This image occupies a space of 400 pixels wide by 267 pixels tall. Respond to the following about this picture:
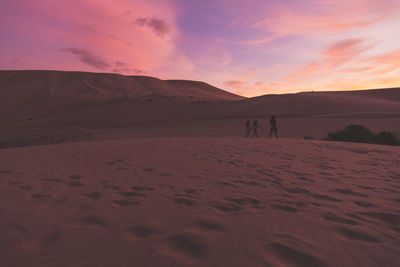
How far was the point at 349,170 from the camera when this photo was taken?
5172 millimetres

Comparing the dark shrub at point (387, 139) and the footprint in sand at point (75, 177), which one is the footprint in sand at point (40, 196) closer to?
the footprint in sand at point (75, 177)

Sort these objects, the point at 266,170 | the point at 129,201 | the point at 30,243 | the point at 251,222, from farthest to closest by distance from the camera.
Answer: the point at 266,170, the point at 129,201, the point at 251,222, the point at 30,243

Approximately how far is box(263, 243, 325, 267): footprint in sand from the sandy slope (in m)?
0.01

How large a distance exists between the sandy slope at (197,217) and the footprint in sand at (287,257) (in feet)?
0.03

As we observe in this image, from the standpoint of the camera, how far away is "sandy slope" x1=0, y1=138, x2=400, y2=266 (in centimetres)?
188

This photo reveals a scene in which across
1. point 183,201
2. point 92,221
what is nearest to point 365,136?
point 183,201

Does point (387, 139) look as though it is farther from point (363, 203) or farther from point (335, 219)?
point (335, 219)

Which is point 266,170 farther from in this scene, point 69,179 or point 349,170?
point 69,179

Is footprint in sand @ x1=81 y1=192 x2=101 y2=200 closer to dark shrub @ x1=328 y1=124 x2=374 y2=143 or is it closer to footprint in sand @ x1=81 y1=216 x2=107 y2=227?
footprint in sand @ x1=81 y1=216 x2=107 y2=227

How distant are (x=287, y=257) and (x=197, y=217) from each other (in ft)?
3.49

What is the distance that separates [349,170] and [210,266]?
4898 millimetres

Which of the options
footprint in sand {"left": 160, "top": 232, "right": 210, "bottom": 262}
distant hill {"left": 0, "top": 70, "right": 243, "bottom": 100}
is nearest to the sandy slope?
footprint in sand {"left": 160, "top": 232, "right": 210, "bottom": 262}

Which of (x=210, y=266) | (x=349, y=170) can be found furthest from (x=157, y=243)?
(x=349, y=170)

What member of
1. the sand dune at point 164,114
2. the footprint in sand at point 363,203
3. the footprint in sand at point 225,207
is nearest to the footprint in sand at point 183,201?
the footprint in sand at point 225,207
